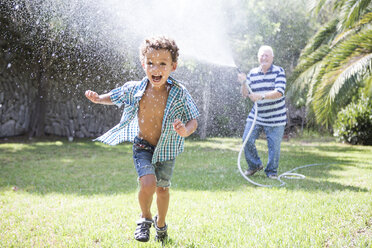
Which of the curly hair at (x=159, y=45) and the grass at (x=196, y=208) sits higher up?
the curly hair at (x=159, y=45)

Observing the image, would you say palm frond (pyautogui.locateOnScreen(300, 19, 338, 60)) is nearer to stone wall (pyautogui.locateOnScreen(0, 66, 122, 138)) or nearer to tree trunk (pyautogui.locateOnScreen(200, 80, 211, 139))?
tree trunk (pyautogui.locateOnScreen(200, 80, 211, 139))

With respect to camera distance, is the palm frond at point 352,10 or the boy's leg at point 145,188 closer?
the boy's leg at point 145,188

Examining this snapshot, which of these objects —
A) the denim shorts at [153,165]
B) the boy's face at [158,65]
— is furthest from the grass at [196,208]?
the boy's face at [158,65]

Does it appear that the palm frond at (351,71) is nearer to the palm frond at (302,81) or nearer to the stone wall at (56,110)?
the palm frond at (302,81)

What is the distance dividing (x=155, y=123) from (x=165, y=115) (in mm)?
129

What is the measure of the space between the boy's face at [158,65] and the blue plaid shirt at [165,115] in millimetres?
166

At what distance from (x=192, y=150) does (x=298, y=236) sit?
286 inches

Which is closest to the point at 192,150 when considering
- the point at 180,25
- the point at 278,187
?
the point at 180,25

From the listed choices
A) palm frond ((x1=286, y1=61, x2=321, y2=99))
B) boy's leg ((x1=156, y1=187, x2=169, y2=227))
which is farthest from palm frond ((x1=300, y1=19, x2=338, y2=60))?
boy's leg ((x1=156, y1=187, x2=169, y2=227))

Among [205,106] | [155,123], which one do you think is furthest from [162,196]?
[205,106]

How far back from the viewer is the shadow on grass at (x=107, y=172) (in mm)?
5016

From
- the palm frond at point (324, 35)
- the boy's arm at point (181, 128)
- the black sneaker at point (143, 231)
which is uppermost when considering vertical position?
the palm frond at point (324, 35)

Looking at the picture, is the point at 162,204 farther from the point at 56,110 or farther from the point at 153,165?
the point at 56,110

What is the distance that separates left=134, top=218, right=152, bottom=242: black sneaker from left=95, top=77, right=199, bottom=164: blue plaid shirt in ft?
1.47
